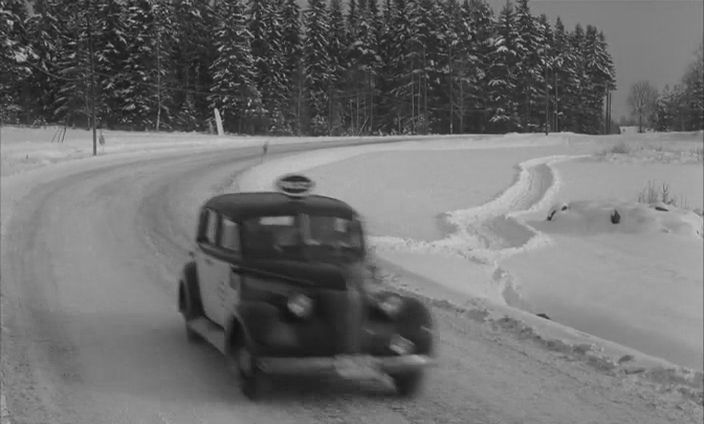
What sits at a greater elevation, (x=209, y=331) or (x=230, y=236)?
(x=230, y=236)

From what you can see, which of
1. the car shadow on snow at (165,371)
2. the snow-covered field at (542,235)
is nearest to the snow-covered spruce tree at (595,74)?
the snow-covered field at (542,235)

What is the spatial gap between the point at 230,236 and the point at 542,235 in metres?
11.9

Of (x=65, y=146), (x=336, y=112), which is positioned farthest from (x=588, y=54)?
(x=65, y=146)

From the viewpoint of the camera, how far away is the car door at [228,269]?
5.70 metres

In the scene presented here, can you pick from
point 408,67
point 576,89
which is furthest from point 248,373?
point 576,89

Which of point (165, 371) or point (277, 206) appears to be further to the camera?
point (165, 371)

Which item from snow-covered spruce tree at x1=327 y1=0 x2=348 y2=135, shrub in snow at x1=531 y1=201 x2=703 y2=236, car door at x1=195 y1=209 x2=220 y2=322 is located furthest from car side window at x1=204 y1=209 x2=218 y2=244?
snow-covered spruce tree at x1=327 y1=0 x2=348 y2=135

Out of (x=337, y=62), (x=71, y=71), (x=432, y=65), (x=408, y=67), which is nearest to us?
(x=337, y=62)

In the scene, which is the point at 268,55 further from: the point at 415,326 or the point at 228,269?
the point at 415,326

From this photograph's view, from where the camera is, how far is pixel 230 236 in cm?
611

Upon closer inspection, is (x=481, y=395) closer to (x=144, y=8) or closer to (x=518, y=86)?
(x=144, y=8)

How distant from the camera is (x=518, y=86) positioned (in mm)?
56781

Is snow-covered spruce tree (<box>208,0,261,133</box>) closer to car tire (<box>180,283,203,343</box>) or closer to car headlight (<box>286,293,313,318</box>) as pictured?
car tire (<box>180,283,203,343</box>)

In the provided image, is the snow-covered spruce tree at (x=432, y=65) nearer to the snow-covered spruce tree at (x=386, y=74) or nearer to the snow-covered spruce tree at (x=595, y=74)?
the snow-covered spruce tree at (x=386, y=74)
